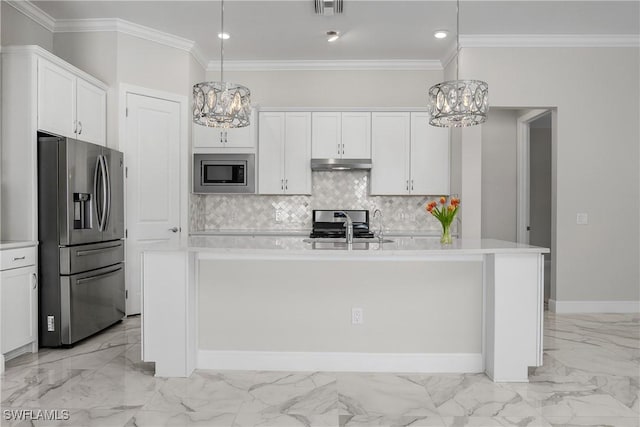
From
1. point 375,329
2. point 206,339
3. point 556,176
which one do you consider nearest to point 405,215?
point 556,176

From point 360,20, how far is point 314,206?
228cm

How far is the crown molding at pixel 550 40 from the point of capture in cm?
498

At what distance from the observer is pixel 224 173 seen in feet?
17.8

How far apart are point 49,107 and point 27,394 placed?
2.22m

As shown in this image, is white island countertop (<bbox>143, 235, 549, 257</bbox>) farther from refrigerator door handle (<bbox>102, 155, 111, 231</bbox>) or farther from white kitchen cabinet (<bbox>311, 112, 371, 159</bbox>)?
white kitchen cabinet (<bbox>311, 112, 371, 159</bbox>)

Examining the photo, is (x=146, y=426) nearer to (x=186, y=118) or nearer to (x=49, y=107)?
(x=49, y=107)

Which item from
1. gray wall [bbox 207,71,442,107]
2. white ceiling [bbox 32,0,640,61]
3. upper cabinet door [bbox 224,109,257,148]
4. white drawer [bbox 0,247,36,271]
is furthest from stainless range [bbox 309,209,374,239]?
white drawer [bbox 0,247,36,271]

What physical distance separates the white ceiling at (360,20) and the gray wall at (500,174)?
1.62 metres

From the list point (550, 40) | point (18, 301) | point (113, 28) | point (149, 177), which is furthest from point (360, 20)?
point (18, 301)

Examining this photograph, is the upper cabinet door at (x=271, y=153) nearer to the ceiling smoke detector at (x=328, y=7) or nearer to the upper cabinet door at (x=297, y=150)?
the upper cabinet door at (x=297, y=150)

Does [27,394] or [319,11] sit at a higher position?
[319,11]

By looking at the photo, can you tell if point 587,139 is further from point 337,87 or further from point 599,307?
point 337,87

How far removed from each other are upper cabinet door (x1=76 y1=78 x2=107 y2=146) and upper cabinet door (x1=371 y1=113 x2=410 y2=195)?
2.92 metres

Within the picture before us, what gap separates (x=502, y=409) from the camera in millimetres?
2562
